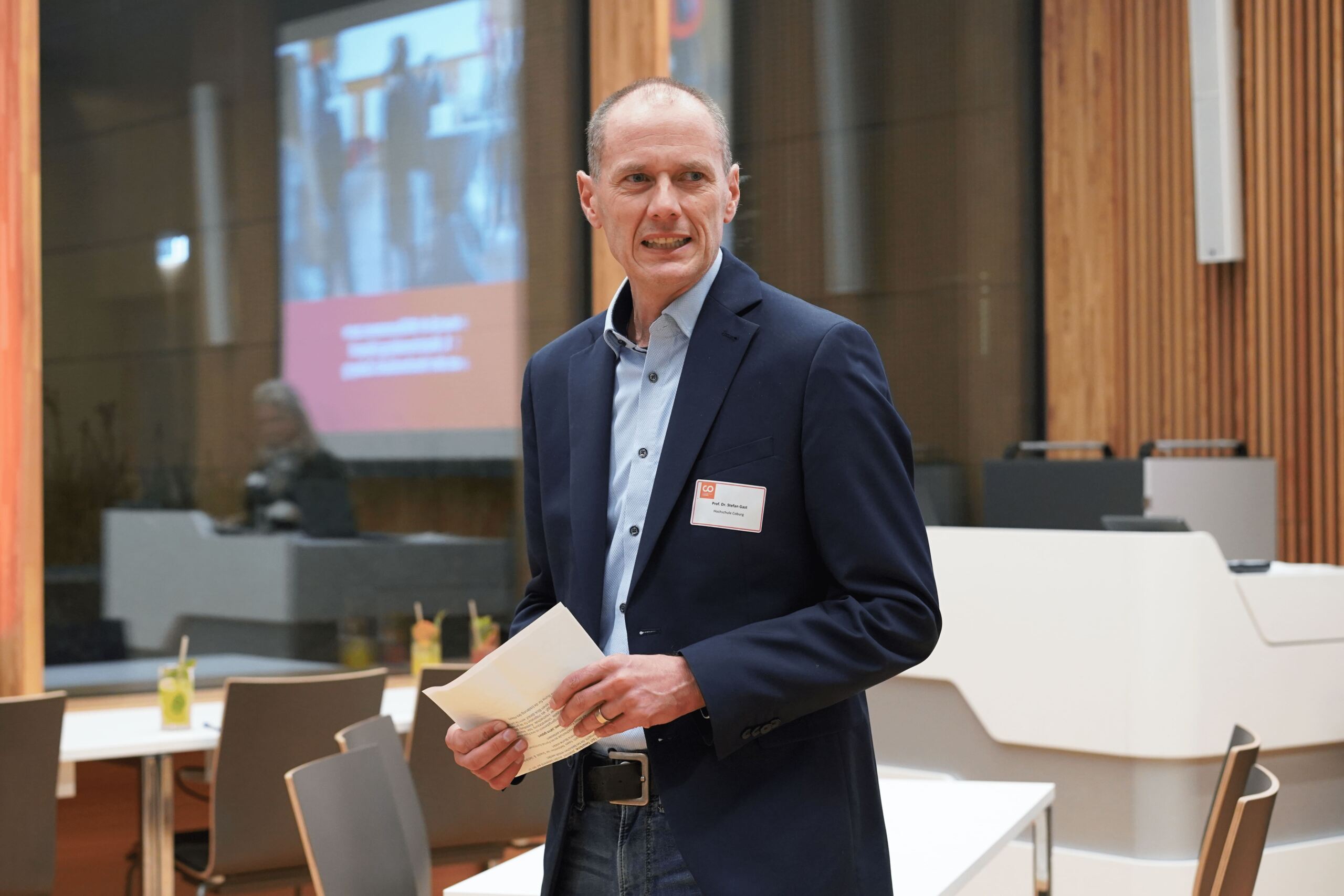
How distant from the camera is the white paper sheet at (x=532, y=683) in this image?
4.01 ft

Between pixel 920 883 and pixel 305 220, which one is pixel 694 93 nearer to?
pixel 920 883

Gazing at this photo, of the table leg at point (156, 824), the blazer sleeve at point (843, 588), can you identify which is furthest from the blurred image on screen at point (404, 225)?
the blazer sleeve at point (843, 588)

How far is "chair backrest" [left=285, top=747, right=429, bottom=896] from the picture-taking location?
2.12 m

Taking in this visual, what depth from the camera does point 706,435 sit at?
4.41 ft

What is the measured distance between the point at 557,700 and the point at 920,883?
0.91 meters

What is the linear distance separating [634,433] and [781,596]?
0.80 feet

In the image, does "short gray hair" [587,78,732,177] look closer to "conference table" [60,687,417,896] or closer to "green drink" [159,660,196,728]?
"conference table" [60,687,417,896]

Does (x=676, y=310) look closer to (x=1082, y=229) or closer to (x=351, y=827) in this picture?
(x=351, y=827)

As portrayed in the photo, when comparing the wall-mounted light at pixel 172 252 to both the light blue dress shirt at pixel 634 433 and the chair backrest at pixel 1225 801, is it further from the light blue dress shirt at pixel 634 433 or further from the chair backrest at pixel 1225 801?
the chair backrest at pixel 1225 801

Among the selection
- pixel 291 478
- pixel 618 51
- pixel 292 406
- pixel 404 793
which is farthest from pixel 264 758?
pixel 618 51

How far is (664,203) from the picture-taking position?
4.49ft

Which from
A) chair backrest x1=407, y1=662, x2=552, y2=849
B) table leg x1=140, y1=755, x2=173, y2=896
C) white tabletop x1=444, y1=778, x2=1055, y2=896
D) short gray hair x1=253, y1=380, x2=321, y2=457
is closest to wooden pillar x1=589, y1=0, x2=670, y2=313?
short gray hair x1=253, y1=380, x2=321, y2=457

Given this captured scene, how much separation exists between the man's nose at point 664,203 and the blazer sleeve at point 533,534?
27 cm

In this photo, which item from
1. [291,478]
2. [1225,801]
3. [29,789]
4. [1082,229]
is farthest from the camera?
[1082,229]
